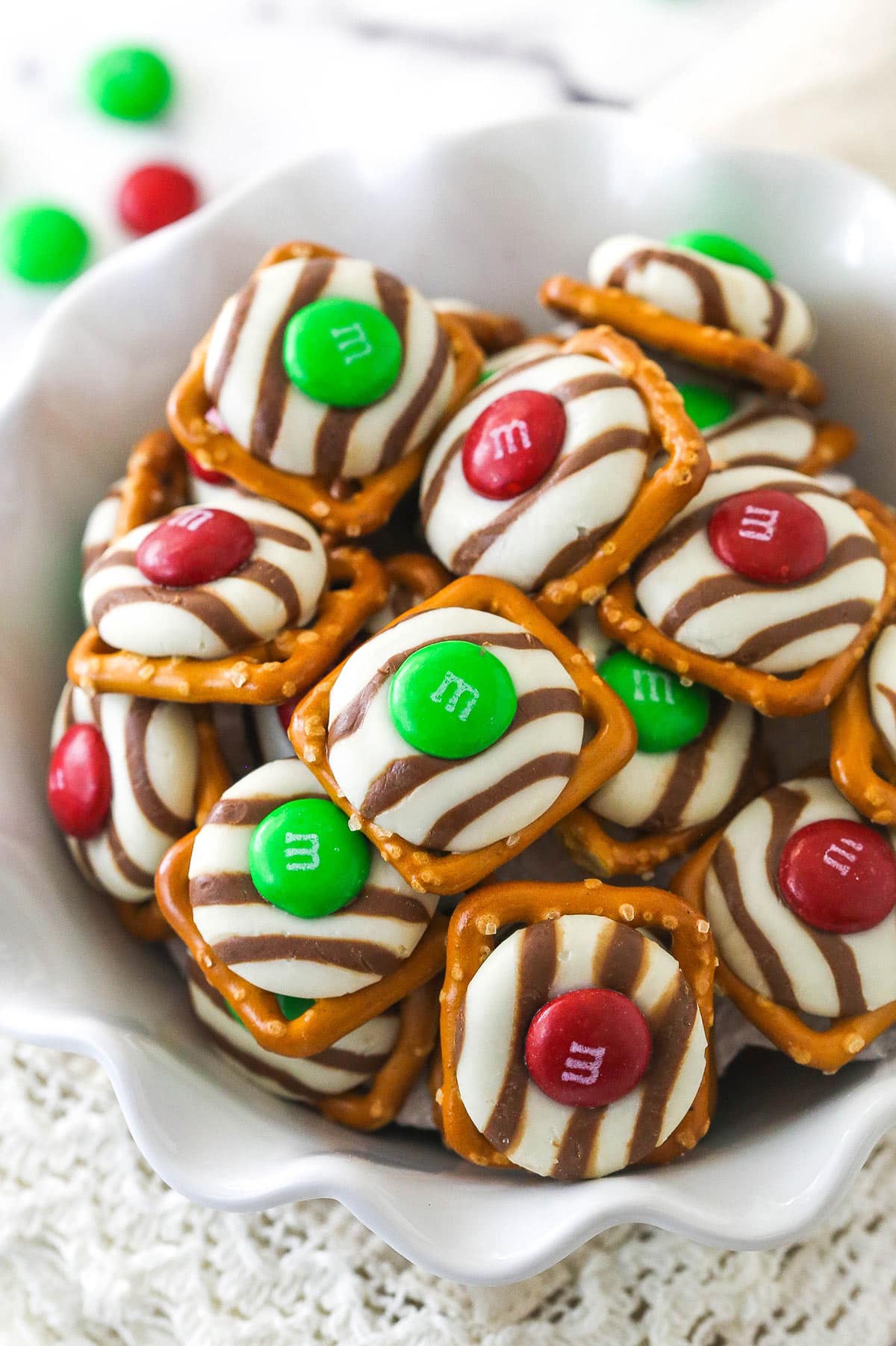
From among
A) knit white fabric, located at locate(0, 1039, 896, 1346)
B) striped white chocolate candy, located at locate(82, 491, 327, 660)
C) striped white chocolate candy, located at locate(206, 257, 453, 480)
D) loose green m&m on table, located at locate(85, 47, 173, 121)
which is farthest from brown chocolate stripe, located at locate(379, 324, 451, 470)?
loose green m&m on table, located at locate(85, 47, 173, 121)

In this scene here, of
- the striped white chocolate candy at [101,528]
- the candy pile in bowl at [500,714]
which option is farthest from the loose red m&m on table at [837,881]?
the striped white chocolate candy at [101,528]

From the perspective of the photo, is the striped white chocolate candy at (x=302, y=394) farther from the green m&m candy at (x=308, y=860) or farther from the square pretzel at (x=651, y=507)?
the green m&m candy at (x=308, y=860)

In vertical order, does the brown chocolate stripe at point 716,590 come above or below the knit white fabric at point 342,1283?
above

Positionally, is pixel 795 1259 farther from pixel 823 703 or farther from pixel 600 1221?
pixel 823 703

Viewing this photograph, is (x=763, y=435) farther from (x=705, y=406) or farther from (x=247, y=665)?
(x=247, y=665)

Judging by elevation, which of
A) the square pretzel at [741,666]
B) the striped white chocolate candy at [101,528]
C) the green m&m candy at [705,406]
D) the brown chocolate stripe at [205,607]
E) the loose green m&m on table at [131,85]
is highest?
the loose green m&m on table at [131,85]

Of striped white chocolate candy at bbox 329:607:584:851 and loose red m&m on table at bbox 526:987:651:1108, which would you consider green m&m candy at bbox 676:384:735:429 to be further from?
loose red m&m on table at bbox 526:987:651:1108
